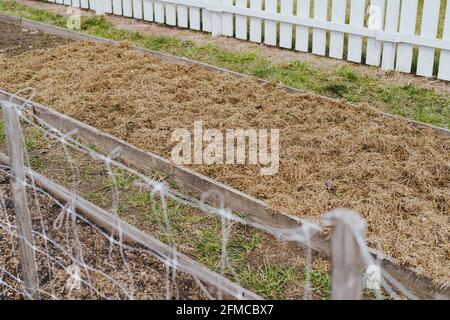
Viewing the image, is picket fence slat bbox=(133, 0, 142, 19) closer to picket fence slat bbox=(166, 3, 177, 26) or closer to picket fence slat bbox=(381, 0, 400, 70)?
picket fence slat bbox=(166, 3, 177, 26)

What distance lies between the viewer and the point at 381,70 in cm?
770

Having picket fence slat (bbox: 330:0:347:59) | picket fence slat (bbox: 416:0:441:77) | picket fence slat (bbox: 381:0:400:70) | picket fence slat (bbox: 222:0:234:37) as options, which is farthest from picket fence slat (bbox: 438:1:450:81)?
picket fence slat (bbox: 222:0:234:37)

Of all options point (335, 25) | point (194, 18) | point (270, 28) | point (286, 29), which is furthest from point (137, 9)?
point (335, 25)

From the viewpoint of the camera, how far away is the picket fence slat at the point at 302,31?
8.20 m

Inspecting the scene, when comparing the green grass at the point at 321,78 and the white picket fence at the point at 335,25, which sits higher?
the white picket fence at the point at 335,25

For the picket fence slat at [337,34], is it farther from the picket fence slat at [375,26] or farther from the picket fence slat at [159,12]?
the picket fence slat at [159,12]

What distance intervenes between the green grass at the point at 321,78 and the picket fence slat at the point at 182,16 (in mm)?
580

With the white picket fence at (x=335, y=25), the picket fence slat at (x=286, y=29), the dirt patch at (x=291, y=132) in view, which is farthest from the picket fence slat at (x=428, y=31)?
the picket fence slat at (x=286, y=29)

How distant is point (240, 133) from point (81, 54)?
3399 millimetres

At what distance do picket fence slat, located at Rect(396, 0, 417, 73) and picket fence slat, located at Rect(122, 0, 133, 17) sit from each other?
5.02 metres

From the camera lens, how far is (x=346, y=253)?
80.4 inches

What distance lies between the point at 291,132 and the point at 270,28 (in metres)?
3.49
